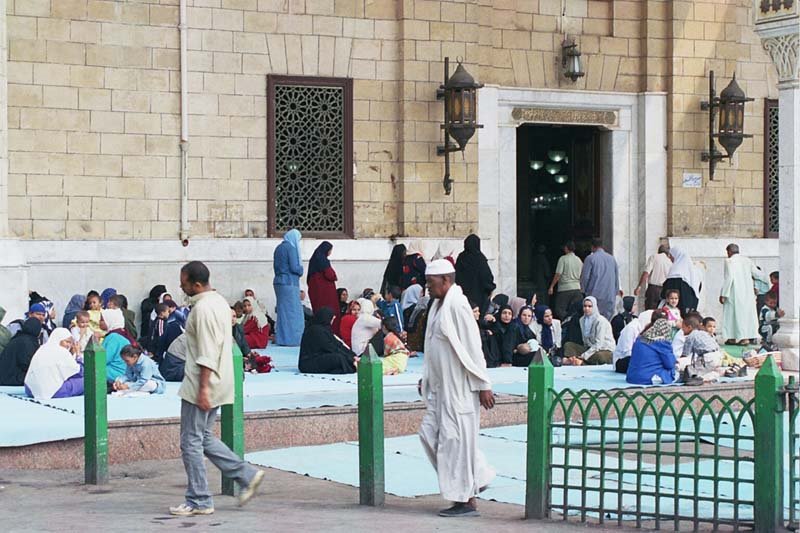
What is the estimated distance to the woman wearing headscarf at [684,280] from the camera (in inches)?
703

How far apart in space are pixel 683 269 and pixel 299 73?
17.6ft

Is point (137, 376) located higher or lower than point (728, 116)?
A: lower

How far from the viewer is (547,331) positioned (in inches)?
650

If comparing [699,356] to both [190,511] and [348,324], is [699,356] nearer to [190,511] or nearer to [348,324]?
[348,324]

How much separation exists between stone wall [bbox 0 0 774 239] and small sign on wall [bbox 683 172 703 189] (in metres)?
0.11

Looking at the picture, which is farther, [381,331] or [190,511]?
[381,331]

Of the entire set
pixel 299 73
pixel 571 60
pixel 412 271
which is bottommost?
pixel 412 271

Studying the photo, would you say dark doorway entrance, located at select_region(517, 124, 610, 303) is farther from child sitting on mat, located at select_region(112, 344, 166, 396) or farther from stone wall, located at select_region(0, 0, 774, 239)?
child sitting on mat, located at select_region(112, 344, 166, 396)

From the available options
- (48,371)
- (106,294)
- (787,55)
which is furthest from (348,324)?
(787,55)

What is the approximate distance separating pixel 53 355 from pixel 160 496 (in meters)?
3.37

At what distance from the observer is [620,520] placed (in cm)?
782

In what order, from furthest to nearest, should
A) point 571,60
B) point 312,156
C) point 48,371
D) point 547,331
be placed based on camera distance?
1. point 571,60
2. point 312,156
3. point 547,331
4. point 48,371

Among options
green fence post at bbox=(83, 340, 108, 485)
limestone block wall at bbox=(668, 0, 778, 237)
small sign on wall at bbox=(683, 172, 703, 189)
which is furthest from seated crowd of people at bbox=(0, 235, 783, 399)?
small sign on wall at bbox=(683, 172, 703, 189)

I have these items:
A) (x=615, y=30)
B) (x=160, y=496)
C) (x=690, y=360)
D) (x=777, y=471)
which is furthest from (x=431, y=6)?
(x=777, y=471)
